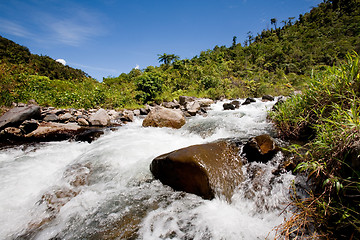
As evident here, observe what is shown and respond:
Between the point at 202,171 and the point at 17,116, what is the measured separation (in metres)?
7.03

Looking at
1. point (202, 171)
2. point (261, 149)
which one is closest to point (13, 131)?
point (202, 171)

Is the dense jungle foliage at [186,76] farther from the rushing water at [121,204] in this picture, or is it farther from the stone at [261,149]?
the rushing water at [121,204]

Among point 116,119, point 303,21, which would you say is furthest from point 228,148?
point 303,21

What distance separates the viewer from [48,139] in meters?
5.45

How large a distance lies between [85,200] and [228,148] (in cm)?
247

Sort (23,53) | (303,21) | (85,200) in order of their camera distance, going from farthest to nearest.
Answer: (303,21) → (23,53) → (85,200)

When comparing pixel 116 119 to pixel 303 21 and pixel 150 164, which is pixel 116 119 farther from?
pixel 303 21

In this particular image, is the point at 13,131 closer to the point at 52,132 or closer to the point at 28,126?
the point at 28,126

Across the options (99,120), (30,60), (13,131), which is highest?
(30,60)

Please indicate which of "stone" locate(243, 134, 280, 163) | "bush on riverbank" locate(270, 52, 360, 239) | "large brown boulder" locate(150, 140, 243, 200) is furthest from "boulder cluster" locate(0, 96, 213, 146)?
"bush on riverbank" locate(270, 52, 360, 239)

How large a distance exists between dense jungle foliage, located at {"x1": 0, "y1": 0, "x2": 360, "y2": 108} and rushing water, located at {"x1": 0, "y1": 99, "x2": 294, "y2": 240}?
2.49 metres

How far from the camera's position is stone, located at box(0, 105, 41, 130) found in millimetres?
5520

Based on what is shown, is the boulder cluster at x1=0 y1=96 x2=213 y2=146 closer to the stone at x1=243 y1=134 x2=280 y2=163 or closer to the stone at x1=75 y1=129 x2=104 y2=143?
the stone at x1=75 y1=129 x2=104 y2=143

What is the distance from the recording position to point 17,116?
18.8 ft
